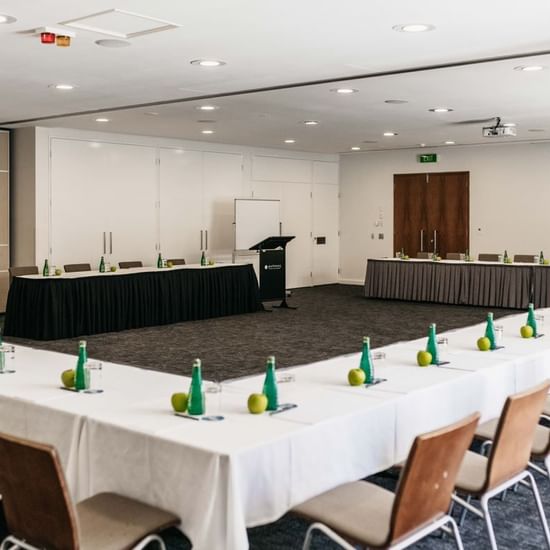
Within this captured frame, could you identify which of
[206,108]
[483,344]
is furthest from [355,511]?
[206,108]

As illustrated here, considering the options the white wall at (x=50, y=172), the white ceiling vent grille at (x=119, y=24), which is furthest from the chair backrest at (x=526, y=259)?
the white ceiling vent grille at (x=119, y=24)

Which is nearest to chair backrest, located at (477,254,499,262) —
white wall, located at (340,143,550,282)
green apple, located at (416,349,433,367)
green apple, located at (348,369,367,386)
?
white wall, located at (340,143,550,282)

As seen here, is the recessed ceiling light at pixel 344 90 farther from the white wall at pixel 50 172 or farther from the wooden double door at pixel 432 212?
the wooden double door at pixel 432 212

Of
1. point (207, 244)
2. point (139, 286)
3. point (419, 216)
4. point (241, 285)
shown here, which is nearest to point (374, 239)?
point (419, 216)

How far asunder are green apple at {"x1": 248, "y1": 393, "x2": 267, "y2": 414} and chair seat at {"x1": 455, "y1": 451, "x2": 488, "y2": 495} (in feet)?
2.72

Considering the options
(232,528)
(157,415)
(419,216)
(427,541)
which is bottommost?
(427,541)

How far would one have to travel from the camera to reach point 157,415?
10.3ft

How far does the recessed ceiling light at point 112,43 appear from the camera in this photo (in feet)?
19.1

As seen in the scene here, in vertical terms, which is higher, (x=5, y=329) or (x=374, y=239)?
(x=374, y=239)

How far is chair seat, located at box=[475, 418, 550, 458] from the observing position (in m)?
3.60

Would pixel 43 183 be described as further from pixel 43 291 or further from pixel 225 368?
pixel 225 368

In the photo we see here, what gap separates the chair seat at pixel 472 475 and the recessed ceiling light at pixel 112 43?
13.1 ft

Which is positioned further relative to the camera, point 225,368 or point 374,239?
point 374,239

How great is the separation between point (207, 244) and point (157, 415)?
11178 mm
